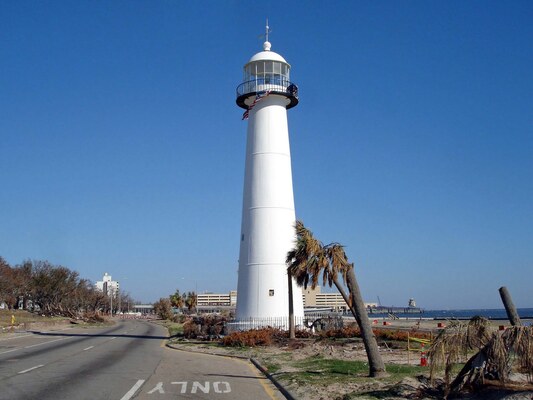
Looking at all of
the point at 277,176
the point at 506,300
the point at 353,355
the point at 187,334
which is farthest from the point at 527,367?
the point at 187,334

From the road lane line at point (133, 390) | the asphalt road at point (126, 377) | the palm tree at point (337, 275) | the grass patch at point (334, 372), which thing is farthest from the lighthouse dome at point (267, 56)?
the road lane line at point (133, 390)

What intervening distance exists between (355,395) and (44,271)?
85.6 m

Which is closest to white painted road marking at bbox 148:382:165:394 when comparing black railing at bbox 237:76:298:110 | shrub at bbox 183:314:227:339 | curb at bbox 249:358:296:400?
curb at bbox 249:358:296:400

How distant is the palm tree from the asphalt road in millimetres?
2841

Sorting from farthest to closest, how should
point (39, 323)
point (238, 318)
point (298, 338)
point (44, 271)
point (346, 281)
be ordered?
1. point (44, 271)
2. point (39, 323)
3. point (238, 318)
4. point (298, 338)
5. point (346, 281)

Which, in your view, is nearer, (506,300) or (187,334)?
(506,300)

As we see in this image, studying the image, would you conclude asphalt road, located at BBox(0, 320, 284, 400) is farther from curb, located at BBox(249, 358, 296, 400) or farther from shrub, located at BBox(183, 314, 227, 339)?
shrub, located at BBox(183, 314, 227, 339)

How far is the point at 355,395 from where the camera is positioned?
12.5 meters

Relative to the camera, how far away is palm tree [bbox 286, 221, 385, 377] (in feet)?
52.4

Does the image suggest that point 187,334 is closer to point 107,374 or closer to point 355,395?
point 107,374

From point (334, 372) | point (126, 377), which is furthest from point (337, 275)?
point (126, 377)

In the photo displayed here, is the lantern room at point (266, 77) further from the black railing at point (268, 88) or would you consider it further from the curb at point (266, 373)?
the curb at point (266, 373)

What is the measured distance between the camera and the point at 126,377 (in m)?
17.7

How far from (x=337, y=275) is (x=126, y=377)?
23.3 feet
